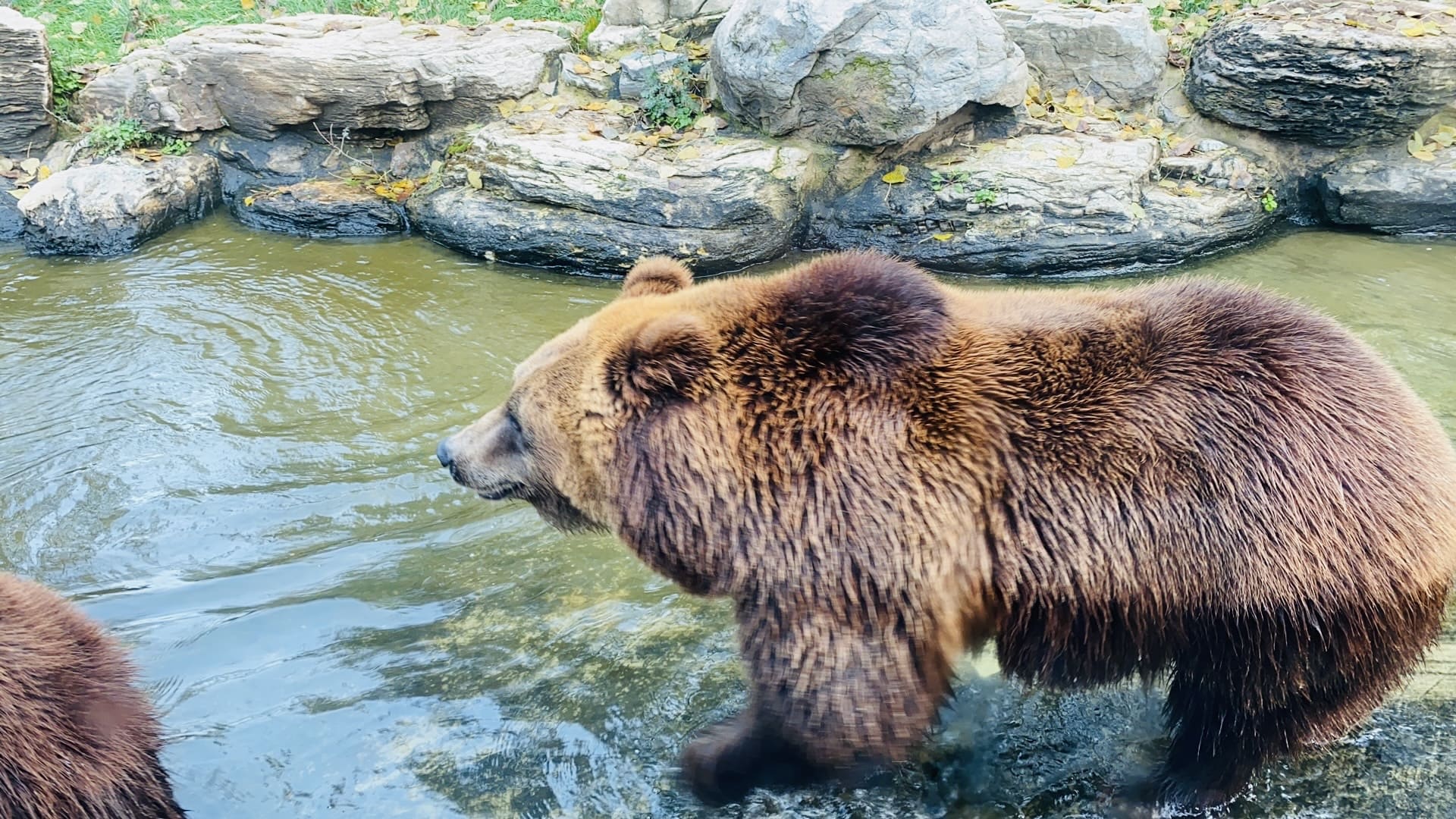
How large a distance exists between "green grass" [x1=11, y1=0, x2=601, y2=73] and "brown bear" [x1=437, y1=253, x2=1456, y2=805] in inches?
304

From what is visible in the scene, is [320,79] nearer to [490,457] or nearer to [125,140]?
[125,140]

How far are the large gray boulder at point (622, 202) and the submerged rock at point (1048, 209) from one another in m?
0.52

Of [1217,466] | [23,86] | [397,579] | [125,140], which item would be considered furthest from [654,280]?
[23,86]

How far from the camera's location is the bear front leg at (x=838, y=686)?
2.50 m

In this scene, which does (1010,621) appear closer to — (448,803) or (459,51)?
(448,803)

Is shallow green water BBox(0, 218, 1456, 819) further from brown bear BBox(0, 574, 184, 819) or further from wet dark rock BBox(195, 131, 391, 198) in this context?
wet dark rock BBox(195, 131, 391, 198)

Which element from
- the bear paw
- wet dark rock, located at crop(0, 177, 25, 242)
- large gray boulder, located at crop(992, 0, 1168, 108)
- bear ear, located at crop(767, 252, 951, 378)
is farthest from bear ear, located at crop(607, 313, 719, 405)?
wet dark rock, located at crop(0, 177, 25, 242)

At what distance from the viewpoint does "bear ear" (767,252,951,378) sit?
261cm

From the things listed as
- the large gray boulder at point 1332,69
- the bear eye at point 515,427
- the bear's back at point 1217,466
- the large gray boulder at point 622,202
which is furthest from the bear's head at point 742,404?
the large gray boulder at point 1332,69

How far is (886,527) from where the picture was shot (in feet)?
8.14

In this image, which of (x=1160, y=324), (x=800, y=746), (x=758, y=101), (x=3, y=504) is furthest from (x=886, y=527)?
(x=758, y=101)

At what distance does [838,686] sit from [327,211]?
7019 mm

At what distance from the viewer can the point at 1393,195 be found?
7562 millimetres

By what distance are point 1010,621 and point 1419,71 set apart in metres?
7.01
